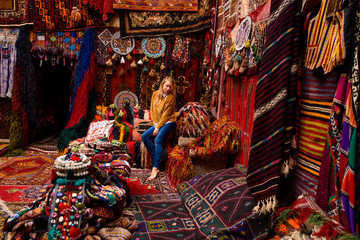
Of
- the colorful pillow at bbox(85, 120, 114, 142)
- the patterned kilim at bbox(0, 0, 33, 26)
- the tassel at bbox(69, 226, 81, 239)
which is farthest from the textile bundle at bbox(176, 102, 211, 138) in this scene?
the patterned kilim at bbox(0, 0, 33, 26)

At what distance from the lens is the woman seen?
3762mm

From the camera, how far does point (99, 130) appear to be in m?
4.04

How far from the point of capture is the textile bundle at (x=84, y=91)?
472cm

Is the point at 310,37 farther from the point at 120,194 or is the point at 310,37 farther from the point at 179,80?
the point at 179,80

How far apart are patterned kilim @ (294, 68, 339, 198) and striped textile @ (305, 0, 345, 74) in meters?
0.10

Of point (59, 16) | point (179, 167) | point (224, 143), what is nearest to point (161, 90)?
point (179, 167)

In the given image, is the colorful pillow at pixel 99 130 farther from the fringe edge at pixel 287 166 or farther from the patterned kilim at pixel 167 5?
the fringe edge at pixel 287 166

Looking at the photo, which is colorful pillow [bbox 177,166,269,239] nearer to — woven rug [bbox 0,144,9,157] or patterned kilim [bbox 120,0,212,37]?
patterned kilim [bbox 120,0,212,37]

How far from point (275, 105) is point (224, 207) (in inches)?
34.8

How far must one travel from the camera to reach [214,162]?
3090mm

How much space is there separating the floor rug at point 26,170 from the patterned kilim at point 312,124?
3.03 metres

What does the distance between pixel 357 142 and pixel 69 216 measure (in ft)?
5.67

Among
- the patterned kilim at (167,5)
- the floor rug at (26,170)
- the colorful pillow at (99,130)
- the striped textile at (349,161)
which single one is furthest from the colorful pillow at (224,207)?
the patterned kilim at (167,5)

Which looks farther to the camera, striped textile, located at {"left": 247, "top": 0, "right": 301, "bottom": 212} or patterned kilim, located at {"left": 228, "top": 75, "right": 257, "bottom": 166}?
patterned kilim, located at {"left": 228, "top": 75, "right": 257, "bottom": 166}
